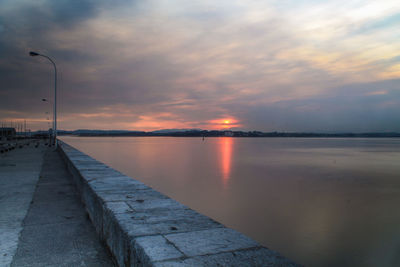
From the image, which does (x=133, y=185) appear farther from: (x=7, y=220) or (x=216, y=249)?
(x=216, y=249)

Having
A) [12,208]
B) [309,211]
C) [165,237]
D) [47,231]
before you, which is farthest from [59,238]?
[309,211]

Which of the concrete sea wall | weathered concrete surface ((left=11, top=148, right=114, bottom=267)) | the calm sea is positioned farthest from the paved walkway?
the calm sea

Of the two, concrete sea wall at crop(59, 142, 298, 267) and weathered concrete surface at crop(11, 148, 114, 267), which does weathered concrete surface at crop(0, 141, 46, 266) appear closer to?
weathered concrete surface at crop(11, 148, 114, 267)

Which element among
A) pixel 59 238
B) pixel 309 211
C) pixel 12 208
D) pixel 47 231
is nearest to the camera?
pixel 59 238

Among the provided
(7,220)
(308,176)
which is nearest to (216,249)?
(7,220)

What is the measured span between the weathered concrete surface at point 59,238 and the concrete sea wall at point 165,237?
0.18m

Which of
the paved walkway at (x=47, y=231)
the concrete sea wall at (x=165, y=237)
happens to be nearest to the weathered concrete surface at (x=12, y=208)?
the paved walkway at (x=47, y=231)

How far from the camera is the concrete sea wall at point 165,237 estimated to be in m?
2.11

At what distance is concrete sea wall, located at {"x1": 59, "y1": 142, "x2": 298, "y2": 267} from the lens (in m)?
2.11

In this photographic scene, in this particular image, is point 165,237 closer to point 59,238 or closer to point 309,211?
point 59,238

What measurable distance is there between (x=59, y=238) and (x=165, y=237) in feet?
6.38

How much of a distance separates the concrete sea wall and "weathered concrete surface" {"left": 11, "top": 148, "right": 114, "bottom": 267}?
0.18m

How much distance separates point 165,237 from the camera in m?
2.54

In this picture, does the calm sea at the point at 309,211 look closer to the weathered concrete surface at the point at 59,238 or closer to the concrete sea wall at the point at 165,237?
the concrete sea wall at the point at 165,237
